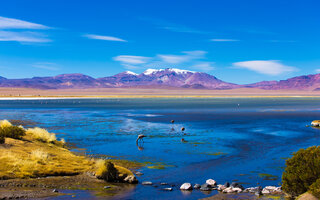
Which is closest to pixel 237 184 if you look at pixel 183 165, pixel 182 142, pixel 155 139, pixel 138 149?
pixel 183 165

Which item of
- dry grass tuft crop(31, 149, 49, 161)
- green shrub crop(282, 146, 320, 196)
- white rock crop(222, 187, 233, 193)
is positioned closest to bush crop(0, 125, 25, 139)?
dry grass tuft crop(31, 149, 49, 161)

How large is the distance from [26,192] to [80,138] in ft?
54.0

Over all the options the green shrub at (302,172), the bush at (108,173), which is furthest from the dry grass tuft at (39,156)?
the green shrub at (302,172)

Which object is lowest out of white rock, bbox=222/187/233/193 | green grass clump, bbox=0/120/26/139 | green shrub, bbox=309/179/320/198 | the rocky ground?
the rocky ground

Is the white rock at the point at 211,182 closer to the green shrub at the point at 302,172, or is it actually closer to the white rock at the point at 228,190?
the white rock at the point at 228,190

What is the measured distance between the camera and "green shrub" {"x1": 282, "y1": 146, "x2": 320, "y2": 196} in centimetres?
1202

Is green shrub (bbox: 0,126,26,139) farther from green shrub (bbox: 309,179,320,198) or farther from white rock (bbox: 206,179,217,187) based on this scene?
green shrub (bbox: 309,179,320,198)

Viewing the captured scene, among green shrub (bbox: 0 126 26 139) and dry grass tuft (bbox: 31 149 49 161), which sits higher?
green shrub (bbox: 0 126 26 139)

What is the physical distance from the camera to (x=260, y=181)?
616 inches

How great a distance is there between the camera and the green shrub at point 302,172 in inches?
473

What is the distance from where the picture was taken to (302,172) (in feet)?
40.1

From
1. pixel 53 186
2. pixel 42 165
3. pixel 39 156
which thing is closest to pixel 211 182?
pixel 53 186

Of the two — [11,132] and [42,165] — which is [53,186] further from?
[11,132]

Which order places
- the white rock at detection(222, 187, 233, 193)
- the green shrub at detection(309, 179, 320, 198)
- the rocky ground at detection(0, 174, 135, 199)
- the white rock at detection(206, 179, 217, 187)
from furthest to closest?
the white rock at detection(206, 179, 217, 187)
the white rock at detection(222, 187, 233, 193)
the rocky ground at detection(0, 174, 135, 199)
the green shrub at detection(309, 179, 320, 198)
